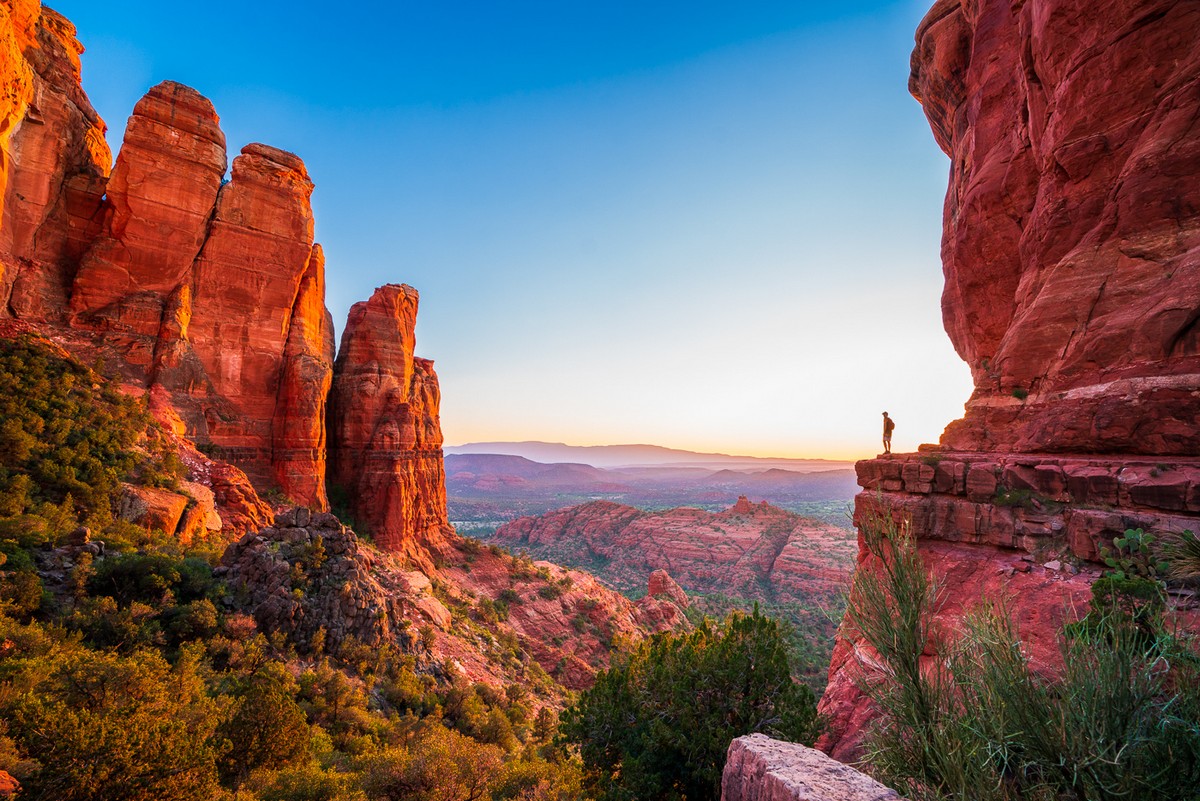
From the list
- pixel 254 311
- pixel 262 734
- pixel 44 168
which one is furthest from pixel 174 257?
pixel 262 734

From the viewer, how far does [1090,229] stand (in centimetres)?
1213

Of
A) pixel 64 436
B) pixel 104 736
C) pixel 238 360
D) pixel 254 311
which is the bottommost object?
pixel 104 736

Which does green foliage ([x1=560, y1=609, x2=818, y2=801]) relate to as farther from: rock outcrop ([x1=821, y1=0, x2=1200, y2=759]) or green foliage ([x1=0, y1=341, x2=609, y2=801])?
rock outcrop ([x1=821, y1=0, x2=1200, y2=759])

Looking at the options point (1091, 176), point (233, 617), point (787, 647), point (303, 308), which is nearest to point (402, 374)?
point (303, 308)

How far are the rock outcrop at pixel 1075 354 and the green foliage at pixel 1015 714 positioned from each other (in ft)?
13.7

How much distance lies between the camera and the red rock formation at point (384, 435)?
32.3 m

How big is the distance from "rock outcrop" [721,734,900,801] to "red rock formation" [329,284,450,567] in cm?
3094

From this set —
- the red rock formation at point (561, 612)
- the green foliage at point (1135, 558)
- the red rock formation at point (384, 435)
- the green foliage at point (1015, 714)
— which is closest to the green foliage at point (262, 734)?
the green foliage at point (1015, 714)

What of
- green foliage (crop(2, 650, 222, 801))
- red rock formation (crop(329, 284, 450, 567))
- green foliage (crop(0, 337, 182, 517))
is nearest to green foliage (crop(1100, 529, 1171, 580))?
green foliage (crop(2, 650, 222, 801))

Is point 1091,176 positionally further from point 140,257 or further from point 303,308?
point 140,257

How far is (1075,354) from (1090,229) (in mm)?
3686

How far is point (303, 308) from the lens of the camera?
94.5 feet

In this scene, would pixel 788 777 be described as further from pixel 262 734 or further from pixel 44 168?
pixel 44 168

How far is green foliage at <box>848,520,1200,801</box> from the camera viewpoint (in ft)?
13.6
